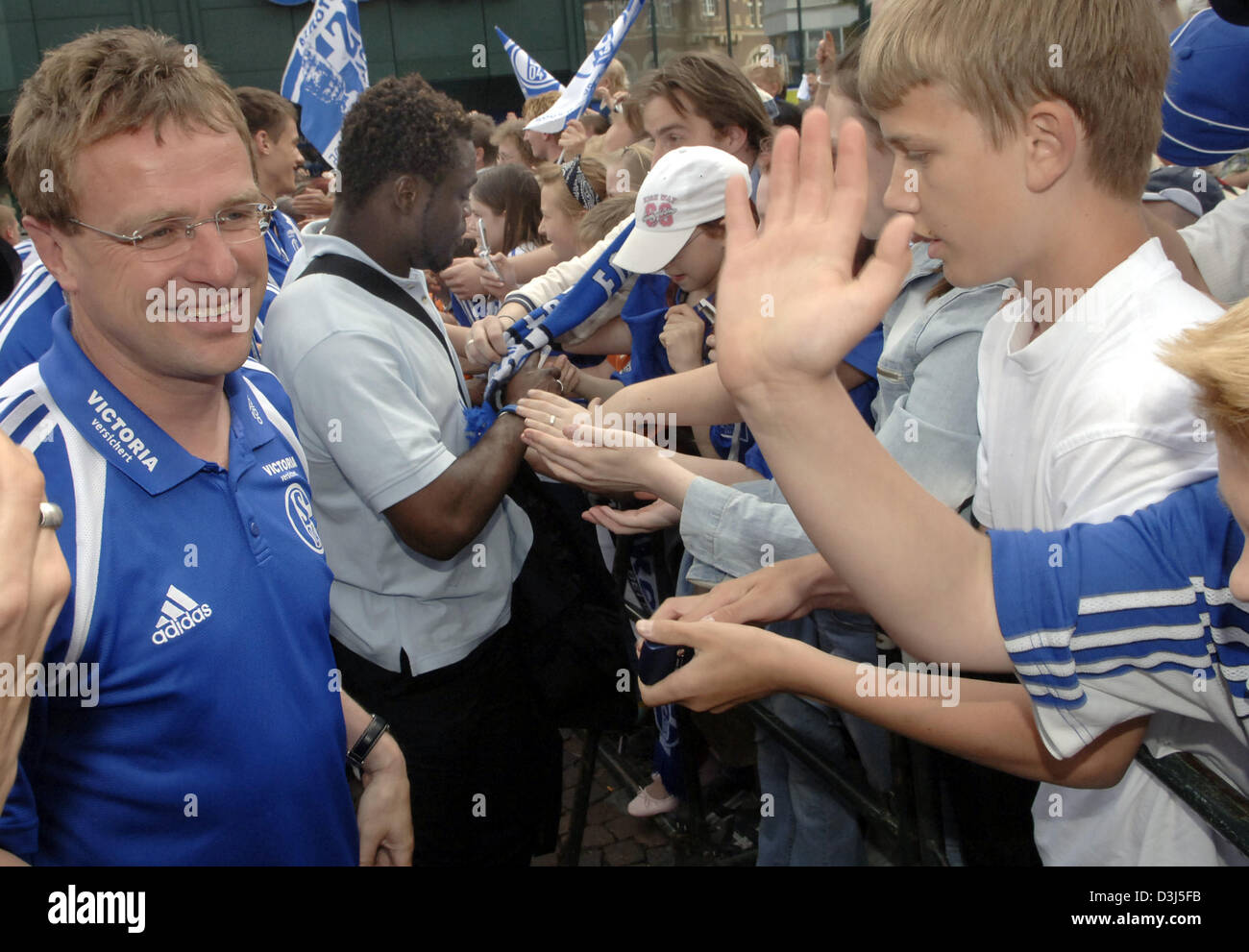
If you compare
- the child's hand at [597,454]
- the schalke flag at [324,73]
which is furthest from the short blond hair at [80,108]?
→ the schalke flag at [324,73]

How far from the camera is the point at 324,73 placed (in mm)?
6363

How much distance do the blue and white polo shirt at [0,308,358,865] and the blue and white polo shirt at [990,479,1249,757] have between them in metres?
1.28

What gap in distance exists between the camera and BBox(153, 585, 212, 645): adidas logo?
162 centimetres

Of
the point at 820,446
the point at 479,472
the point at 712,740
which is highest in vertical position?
the point at 820,446

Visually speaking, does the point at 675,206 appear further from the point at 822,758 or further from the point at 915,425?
the point at 822,758

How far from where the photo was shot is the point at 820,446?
1.12m

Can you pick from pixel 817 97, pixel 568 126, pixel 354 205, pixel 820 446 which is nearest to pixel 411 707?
pixel 354 205

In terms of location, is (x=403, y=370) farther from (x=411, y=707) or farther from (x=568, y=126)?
(x=568, y=126)

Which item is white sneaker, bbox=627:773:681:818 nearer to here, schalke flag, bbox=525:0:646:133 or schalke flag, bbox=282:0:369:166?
schalke flag, bbox=282:0:369:166

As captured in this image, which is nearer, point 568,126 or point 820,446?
point 820,446

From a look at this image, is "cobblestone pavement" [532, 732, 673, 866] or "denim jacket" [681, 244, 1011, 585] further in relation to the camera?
"cobblestone pavement" [532, 732, 673, 866]

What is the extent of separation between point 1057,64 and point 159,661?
1.68m

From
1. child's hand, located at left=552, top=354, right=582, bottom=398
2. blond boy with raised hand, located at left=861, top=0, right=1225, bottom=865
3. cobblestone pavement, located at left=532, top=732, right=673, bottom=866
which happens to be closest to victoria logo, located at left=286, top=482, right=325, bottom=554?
blond boy with raised hand, located at left=861, top=0, right=1225, bottom=865
